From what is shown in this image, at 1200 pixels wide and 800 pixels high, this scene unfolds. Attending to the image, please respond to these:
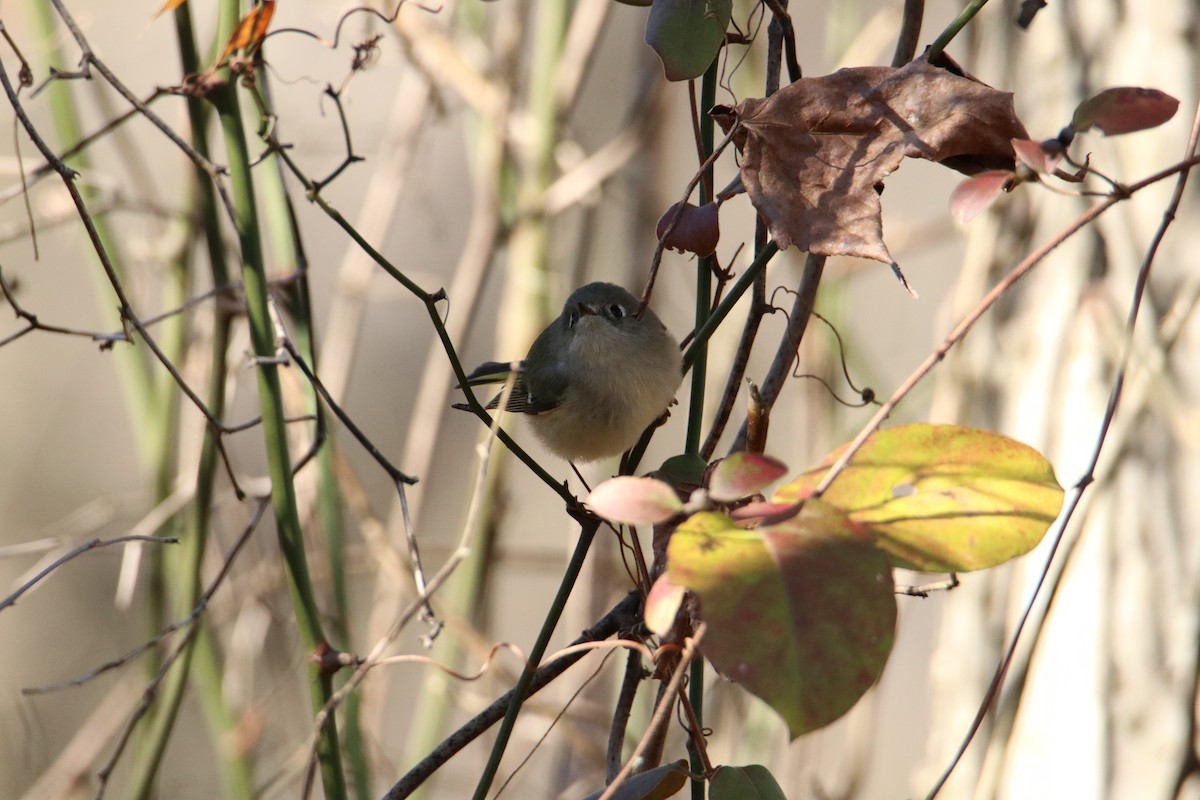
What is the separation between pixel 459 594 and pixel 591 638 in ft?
4.47

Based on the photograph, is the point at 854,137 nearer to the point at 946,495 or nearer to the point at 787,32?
the point at 787,32

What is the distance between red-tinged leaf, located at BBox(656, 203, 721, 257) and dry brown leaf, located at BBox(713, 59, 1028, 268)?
79mm

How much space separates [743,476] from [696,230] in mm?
317

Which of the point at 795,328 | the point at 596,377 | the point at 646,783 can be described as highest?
the point at 596,377

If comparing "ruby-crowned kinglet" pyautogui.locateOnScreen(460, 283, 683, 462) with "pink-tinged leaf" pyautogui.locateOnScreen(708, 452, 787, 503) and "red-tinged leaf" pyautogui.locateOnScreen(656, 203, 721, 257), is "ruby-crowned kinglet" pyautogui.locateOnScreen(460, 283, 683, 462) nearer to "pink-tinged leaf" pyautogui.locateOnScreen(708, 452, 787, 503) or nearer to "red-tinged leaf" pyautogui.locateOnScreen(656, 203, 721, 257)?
"red-tinged leaf" pyautogui.locateOnScreen(656, 203, 721, 257)

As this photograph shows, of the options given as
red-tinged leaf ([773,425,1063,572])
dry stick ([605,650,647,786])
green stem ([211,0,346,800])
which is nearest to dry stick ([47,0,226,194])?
green stem ([211,0,346,800])

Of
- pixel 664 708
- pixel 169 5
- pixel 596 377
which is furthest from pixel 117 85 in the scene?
pixel 596 377

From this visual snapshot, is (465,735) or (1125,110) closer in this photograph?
(1125,110)

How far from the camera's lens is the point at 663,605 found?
0.62 m

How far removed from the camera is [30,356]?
12.1ft

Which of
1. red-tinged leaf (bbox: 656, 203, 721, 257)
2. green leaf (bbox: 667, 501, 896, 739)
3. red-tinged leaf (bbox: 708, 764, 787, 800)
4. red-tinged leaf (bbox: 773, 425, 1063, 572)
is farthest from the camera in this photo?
red-tinged leaf (bbox: 656, 203, 721, 257)

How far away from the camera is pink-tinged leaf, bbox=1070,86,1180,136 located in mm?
722

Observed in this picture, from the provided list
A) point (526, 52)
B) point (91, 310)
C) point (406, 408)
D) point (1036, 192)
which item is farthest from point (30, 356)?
point (1036, 192)

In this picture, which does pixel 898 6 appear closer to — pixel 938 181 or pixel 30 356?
pixel 938 181
